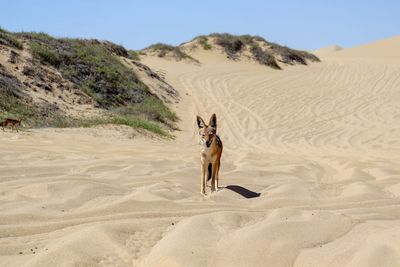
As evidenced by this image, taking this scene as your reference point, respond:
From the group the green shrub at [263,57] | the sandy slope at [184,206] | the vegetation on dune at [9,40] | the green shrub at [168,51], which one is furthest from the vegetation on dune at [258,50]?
the sandy slope at [184,206]

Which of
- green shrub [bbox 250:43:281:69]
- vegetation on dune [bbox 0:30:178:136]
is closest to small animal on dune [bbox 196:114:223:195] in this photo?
vegetation on dune [bbox 0:30:178:136]

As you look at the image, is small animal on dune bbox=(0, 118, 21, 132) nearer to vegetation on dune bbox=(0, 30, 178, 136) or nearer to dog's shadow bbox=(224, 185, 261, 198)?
vegetation on dune bbox=(0, 30, 178, 136)

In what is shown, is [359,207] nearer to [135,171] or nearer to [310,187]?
[310,187]

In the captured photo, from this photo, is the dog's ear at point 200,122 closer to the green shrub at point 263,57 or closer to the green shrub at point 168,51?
the green shrub at point 168,51

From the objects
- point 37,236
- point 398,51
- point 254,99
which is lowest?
point 37,236

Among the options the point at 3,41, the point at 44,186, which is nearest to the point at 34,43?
the point at 3,41

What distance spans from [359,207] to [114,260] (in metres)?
2.77

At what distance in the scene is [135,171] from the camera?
21.9ft

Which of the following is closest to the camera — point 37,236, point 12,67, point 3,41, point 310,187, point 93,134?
point 37,236

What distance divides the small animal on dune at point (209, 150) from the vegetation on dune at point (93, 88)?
652 centimetres

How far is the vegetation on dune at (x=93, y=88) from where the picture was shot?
12367 millimetres

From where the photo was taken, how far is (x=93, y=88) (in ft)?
53.4

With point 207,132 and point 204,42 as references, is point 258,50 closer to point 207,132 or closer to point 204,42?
point 204,42

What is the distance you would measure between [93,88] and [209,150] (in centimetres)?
1124
